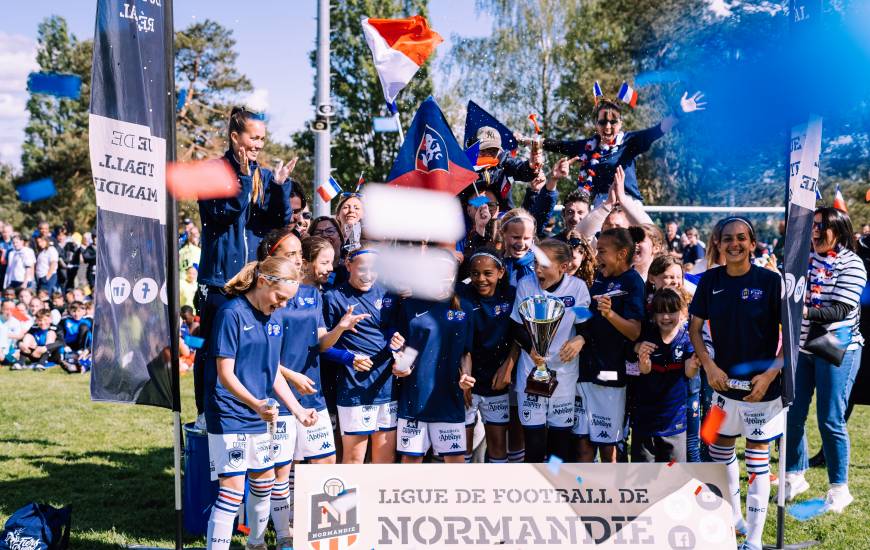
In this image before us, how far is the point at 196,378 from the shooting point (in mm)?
→ 5379

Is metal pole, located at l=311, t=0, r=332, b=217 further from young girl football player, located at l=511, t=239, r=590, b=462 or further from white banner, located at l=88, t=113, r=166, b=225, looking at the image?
white banner, located at l=88, t=113, r=166, b=225

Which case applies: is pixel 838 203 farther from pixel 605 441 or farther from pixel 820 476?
pixel 605 441

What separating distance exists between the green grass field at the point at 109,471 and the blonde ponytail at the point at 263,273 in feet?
6.16

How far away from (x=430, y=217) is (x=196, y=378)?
1987 mm

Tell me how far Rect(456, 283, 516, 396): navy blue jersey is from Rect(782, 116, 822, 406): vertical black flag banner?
1602 millimetres

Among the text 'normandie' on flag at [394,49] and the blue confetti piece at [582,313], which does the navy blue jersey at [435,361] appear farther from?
the text 'normandie' on flag at [394,49]

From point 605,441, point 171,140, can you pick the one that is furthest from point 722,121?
point 171,140

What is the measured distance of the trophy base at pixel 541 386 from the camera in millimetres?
4732

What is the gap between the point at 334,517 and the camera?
4203mm

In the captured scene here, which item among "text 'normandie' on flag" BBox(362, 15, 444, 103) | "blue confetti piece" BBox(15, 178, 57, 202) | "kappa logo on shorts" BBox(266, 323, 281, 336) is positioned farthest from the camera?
"text 'normandie' on flag" BBox(362, 15, 444, 103)

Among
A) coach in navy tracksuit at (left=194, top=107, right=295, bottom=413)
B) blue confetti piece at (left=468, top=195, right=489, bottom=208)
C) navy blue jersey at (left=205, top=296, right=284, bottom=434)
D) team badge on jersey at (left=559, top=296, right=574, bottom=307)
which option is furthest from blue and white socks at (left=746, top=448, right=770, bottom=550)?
coach in navy tracksuit at (left=194, top=107, right=295, bottom=413)

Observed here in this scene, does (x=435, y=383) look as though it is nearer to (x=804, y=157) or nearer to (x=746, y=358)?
(x=746, y=358)

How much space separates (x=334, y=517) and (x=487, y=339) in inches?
57.5

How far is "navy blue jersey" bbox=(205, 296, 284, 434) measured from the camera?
409 cm
